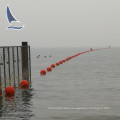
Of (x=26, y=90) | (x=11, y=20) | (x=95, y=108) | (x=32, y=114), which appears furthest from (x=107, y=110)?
(x=11, y=20)

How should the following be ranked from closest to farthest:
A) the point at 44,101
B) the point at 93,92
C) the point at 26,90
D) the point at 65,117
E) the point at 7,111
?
the point at 65,117 → the point at 7,111 → the point at 44,101 → the point at 93,92 → the point at 26,90

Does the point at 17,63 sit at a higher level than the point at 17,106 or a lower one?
higher

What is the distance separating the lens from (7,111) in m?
16.1

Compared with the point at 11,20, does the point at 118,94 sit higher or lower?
lower

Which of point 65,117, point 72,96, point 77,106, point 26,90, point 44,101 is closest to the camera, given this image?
point 65,117

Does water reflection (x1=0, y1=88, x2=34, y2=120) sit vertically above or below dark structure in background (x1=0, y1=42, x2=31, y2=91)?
below

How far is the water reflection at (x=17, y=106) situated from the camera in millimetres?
15164

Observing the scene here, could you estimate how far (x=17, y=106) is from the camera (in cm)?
1755

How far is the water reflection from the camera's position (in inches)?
597

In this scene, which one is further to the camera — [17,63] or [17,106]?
[17,63]

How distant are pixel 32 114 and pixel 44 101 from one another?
3.70 meters

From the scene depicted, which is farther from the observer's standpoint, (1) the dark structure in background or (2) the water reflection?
(1) the dark structure in background

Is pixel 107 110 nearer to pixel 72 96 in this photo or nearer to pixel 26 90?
pixel 72 96

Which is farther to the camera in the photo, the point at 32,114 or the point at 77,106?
the point at 77,106
